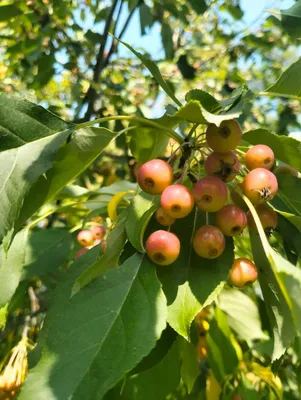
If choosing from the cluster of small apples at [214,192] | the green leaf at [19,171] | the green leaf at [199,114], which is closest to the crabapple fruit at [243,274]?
the cluster of small apples at [214,192]

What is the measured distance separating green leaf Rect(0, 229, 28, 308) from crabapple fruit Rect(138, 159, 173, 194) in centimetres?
44

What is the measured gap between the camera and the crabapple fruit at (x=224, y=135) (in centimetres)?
101

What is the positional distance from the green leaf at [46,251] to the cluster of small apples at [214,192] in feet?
2.30

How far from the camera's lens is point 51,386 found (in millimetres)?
834

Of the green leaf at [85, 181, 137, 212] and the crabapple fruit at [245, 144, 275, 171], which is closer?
the crabapple fruit at [245, 144, 275, 171]

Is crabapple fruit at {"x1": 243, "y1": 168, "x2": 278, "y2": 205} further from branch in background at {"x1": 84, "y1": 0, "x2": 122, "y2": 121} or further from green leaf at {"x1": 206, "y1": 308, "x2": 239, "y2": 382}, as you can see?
branch in background at {"x1": 84, "y1": 0, "x2": 122, "y2": 121}

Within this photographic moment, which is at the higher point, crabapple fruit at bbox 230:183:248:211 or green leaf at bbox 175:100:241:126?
green leaf at bbox 175:100:241:126

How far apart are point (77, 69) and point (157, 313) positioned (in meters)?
2.42

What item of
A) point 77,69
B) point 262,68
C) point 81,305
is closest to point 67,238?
point 81,305

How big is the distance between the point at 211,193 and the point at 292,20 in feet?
2.98

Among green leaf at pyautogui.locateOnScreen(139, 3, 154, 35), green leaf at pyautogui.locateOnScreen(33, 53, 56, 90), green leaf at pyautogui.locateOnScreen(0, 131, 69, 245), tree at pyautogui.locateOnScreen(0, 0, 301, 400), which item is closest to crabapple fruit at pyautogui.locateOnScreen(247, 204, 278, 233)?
tree at pyautogui.locateOnScreen(0, 0, 301, 400)

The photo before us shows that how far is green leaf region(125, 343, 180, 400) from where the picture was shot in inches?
46.0

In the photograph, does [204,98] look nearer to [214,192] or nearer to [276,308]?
[214,192]

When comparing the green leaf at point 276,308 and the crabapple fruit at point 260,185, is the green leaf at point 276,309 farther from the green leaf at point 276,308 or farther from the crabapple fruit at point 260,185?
the crabapple fruit at point 260,185
